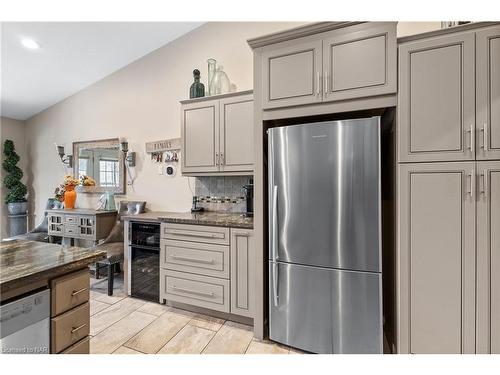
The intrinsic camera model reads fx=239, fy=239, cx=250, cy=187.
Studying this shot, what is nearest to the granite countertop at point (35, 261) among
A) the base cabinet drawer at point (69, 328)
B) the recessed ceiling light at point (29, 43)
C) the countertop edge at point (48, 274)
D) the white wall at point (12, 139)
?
the countertop edge at point (48, 274)

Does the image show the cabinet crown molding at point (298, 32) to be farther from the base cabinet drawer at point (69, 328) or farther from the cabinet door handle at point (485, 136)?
the base cabinet drawer at point (69, 328)

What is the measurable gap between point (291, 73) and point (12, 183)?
521 centimetres

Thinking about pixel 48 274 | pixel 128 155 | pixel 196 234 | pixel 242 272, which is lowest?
pixel 242 272

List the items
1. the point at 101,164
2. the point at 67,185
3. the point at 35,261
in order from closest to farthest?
the point at 35,261
the point at 67,185
the point at 101,164

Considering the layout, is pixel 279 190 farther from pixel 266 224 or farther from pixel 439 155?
pixel 439 155

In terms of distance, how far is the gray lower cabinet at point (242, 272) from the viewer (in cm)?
205

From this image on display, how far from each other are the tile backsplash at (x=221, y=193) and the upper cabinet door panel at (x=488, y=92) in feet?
6.24

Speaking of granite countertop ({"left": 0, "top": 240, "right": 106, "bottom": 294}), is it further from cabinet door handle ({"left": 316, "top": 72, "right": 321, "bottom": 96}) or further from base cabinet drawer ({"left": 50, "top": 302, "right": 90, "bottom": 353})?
cabinet door handle ({"left": 316, "top": 72, "right": 321, "bottom": 96})

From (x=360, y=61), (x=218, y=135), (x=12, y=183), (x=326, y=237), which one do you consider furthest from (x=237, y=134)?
(x=12, y=183)

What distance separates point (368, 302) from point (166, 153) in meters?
2.77

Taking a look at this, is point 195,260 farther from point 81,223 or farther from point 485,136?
point 485,136

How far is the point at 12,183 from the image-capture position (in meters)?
4.25

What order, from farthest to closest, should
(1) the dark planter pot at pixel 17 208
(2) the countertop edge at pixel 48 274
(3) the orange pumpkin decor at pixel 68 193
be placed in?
(1) the dark planter pot at pixel 17 208
(3) the orange pumpkin decor at pixel 68 193
(2) the countertop edge at pixel 48 274
